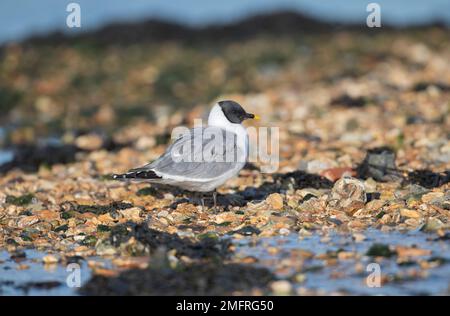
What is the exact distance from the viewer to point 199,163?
7.00m

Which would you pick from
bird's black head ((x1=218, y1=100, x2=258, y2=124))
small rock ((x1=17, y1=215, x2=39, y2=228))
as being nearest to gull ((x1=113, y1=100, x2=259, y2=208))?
bird's black head ((x1=218, y1=100, x2=258, y2=124))

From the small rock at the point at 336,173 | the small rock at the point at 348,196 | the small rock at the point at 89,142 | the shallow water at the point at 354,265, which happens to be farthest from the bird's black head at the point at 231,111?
the small rock at the point at 89,142

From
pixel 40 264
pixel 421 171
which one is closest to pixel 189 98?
pixel 421 171

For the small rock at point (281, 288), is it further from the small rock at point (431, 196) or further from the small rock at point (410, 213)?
the small rock at point (431, 196)

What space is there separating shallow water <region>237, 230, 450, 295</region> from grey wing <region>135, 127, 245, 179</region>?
875 millimetres

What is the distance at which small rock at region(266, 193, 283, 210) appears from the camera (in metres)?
7.09

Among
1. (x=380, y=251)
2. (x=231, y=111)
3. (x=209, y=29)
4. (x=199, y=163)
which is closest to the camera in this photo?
(x=380, y=251)

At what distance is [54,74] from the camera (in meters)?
17.1

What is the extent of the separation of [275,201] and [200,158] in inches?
28.0

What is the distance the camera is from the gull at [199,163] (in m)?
6.93

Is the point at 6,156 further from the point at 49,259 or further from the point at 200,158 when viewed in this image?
the point at 49,259

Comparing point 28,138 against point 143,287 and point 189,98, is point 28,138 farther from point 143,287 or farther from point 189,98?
point 143,287

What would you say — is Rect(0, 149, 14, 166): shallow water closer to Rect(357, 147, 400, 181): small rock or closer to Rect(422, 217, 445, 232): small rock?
Rect(357, 147, 400, 181): small rock

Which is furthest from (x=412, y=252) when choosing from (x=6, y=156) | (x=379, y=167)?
(x=6, y=156)
